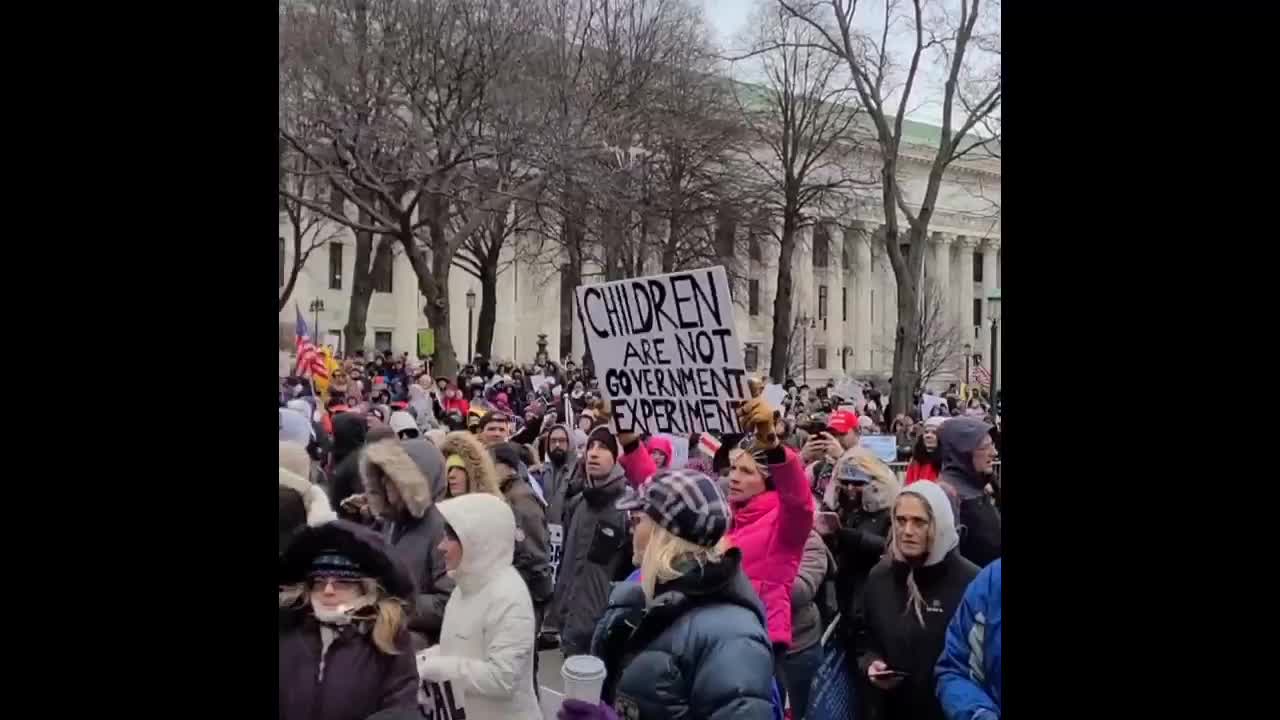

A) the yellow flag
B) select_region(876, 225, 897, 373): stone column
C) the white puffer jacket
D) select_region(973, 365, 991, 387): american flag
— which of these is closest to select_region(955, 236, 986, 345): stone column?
select_region(876, 225, 897, 373): stone column

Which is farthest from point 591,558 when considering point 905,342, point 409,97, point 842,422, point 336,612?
point 409,97

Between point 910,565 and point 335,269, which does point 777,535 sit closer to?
point 910,565

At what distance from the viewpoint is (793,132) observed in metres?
20.2

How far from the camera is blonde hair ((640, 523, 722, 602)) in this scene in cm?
353

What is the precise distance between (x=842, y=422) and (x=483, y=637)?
424 centimetres

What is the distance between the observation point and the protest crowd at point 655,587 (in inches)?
136

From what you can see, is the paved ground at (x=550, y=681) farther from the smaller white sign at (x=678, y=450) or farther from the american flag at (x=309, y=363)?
the american flag at (x=309, y=363)

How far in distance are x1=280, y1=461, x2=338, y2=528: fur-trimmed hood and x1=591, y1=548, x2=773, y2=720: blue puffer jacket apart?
131 cm
